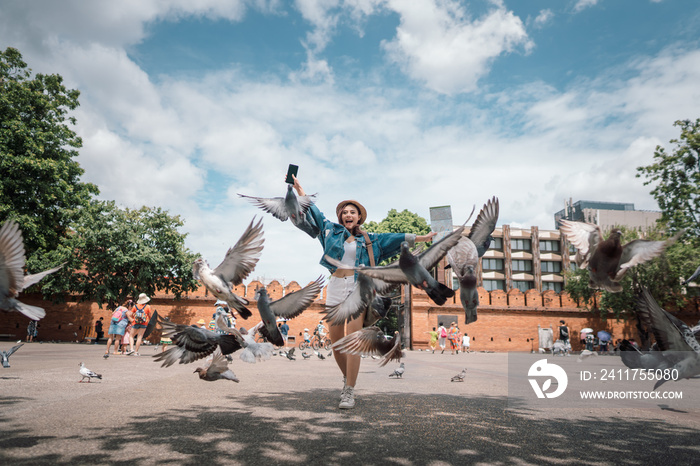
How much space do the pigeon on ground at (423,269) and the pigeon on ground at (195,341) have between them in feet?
4.57

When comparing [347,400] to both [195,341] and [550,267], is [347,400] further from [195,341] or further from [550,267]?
[550,267]

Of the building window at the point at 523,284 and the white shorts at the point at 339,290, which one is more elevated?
the building window at the point at 523,284

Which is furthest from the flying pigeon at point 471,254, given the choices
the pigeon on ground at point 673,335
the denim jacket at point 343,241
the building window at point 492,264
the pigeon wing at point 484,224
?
the building window at point 492,264

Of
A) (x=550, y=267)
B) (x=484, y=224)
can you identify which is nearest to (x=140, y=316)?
(x=484, y=224)

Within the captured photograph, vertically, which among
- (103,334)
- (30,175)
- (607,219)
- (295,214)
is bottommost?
(103,334)

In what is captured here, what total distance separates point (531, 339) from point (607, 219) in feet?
137

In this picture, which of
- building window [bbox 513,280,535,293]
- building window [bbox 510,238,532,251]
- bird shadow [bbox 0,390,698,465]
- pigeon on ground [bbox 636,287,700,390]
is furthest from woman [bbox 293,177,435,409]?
building window [bbox 510,238,532,251]

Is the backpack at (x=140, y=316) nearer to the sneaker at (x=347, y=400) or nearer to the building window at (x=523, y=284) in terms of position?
the sneaker at (x=347, y=400)

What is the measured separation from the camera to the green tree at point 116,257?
25.0 meters

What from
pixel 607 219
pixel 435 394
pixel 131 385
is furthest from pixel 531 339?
pixel 607 219

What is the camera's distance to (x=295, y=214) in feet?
11.5

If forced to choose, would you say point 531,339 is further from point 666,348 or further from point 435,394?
point 666,348

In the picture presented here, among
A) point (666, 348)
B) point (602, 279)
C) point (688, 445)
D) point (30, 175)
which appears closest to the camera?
point (602, 279)

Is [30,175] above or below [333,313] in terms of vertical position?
above
